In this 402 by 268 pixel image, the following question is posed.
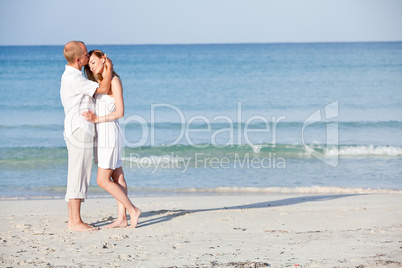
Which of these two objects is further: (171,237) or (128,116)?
(128,116)

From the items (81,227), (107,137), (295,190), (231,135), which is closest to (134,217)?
(81,227)

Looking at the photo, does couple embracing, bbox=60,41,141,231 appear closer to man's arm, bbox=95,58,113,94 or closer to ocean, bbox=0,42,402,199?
man's arm, bbox=95,58,113,94

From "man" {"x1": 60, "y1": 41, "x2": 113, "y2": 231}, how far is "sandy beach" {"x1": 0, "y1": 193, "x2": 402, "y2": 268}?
20.6 inches

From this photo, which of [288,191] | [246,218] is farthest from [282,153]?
[246,218]

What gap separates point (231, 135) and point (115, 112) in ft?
29.9

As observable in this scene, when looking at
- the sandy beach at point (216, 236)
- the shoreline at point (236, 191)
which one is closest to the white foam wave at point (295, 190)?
the shoreline at point (236, 191)

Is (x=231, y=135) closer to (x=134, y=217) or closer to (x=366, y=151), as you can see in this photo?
(x=366, y=151)

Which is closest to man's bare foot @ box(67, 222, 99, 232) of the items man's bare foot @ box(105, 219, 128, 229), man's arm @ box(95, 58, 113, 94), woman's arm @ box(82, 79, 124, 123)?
man's bare foot @ box(105, 219, 128, 229)

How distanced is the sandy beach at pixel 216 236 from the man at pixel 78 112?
1.72ft

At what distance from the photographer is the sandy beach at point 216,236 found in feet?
13.9

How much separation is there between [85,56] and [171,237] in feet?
6.61

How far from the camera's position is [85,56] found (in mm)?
5164

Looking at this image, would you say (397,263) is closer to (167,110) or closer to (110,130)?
(110,130)

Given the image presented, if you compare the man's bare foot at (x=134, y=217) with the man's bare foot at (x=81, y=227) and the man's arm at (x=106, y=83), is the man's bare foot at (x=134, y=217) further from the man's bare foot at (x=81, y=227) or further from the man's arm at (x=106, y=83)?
the man's arm at (x=106, y=83)
